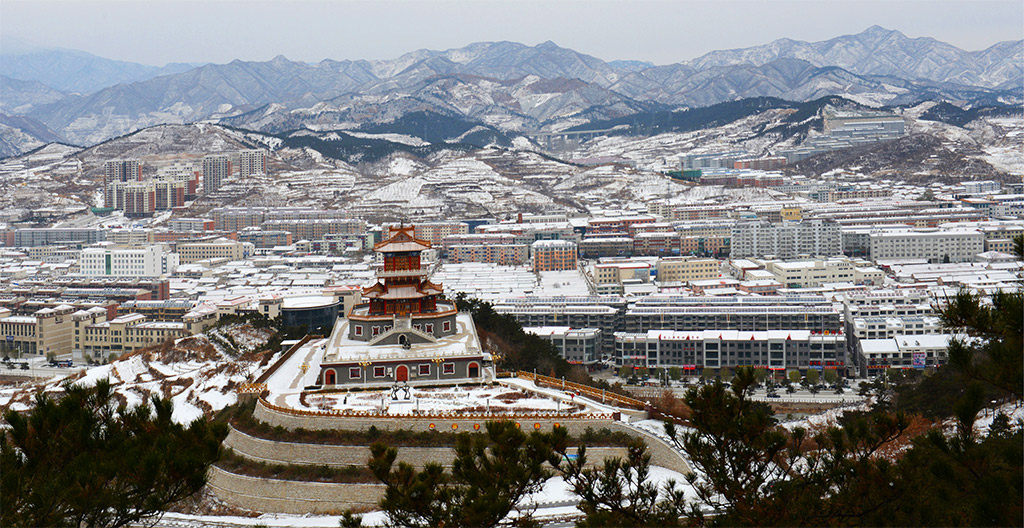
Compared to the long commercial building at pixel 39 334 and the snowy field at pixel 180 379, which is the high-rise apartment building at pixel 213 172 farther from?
the snowy field at pixel 180 379

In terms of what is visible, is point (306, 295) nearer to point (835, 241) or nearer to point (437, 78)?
point (835, 241)

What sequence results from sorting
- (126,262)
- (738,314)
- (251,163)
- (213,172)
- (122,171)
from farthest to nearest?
(251,163), (122,171), (213,172), (126,262), (738,314)

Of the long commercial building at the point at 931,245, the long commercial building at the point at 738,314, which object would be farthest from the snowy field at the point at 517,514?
the long commercial building at the point at 931,245

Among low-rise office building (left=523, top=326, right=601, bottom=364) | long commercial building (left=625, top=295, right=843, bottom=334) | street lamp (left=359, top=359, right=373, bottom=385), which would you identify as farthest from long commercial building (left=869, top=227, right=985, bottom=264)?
street lamp (left=359, top=359, right=373, bottom=385)

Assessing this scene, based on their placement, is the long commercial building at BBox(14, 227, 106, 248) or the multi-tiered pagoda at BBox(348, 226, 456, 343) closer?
the multi-tiered pagoda at BBox(348, 226, 456, 343)

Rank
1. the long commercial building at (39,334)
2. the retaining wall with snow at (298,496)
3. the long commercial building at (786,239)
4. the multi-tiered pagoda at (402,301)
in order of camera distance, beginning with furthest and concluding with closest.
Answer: the long commercial building at (786,239)
the long commercial building at (39,334)
the multi-tiered pagoda at (402,301)
the retaining wall with snow at (298,496)

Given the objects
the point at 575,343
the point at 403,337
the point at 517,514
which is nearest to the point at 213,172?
the point at 575,343

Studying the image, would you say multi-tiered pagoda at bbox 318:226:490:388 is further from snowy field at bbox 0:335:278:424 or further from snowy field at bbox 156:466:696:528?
snowy field at bbox 156:466:696:528

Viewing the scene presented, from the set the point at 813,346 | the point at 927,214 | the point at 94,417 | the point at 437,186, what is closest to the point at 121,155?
the point at 437,186

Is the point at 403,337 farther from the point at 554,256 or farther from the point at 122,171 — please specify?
the point at 122,171
